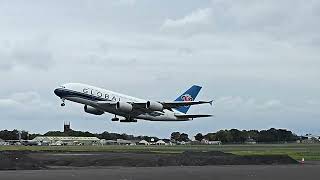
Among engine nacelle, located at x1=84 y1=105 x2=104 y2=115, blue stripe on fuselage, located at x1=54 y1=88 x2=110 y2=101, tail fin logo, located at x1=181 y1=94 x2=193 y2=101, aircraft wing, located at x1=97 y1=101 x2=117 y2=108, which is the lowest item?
engine nacelle, located at x1=84 y1=105 x2=104 y2=115

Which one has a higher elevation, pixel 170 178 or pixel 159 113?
pixel 159 113

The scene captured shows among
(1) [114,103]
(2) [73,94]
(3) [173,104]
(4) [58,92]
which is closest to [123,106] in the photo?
(1) [114,103]

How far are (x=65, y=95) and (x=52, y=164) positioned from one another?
43.4m

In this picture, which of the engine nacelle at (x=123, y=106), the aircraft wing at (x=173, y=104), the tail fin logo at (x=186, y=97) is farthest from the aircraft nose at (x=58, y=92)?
the tail fin logo at (x=186, y=97)

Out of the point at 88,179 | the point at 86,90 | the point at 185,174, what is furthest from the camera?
the point at 86,90

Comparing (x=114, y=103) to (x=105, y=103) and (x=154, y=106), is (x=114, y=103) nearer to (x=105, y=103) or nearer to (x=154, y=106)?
(x=105, y=103)

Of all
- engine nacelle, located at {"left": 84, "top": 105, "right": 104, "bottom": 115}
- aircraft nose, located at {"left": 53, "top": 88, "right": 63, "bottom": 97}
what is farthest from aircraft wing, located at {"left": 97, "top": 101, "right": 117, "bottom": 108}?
aircraft nose, located at {"left": 53, "top": 88, "right": 63, "bottom": 97}

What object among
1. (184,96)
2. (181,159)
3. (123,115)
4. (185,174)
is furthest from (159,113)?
(185,174)

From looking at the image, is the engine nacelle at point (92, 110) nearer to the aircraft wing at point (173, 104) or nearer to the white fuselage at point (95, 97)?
the white fuselage at point (95, 97)

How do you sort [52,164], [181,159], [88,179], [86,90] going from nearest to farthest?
[88,179]
[52,164]
[181,159]
[86,90]

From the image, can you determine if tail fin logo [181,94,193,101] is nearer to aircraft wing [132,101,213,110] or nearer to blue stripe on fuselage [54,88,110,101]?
aircraft wing [132,101,213,110]

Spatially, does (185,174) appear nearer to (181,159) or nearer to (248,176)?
(248,176)

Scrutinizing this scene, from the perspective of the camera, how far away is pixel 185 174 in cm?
3073

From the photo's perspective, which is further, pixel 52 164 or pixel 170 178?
pixel 52 164
